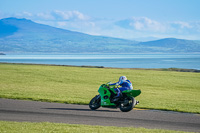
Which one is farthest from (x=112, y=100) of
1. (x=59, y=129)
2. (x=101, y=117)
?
(x=59, y=129)

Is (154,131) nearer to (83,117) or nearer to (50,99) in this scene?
(83,117)

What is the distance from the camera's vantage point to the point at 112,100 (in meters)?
15.9

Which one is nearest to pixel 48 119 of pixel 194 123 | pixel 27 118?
pixel 27 118

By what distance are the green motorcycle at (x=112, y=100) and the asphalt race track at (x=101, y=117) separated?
11.5 inches

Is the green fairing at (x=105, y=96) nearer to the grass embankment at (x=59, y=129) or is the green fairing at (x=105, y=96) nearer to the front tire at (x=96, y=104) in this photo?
the front tire at (x=96, y=104)

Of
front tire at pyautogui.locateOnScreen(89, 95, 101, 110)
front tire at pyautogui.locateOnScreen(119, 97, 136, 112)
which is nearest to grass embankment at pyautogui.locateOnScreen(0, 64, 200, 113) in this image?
front tire at pyautogui.locateOnScreen(119, 97, 136, 112)

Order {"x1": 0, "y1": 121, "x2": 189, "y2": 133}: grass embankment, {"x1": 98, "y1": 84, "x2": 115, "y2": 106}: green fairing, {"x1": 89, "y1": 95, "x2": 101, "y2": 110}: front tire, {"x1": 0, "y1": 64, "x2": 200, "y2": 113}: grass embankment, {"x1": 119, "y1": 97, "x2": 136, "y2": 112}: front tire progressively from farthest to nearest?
{"x1": 0, "y1": 64, "x2": 200, "y2": 113}: grass embankment
{"x1": 89, "y1": 95, "x2": 101, "y2": 110}: front tire
{"x1": 98, "y1": 84, "x2": 115, "y2": 106}: green fairing
{"x1": 119, "y1": 97, "x2": 136, "y2": 112}: front tire
{"x1": 0, "y1": 121, "x2": 189, "y2": 133}: grass embankment

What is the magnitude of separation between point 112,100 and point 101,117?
1.95 meters

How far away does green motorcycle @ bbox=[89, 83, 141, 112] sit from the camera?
15398 mm

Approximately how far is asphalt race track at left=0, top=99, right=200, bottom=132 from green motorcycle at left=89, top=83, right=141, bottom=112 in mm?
292

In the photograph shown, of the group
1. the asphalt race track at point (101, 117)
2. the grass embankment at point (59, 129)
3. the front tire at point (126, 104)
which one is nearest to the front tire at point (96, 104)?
the asphalt race track at point (101, 117)

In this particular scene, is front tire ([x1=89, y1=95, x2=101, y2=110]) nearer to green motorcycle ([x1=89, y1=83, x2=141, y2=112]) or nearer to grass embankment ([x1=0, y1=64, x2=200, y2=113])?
green motorcycle ([x1=89, y1=83, x2=141, y2=112])

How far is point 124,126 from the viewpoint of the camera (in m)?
12.1

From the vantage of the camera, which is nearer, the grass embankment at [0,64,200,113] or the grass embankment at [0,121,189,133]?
the grass embankment at [0,121,189,133]
